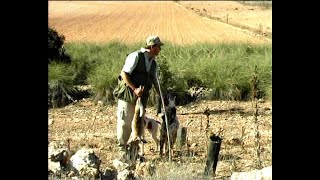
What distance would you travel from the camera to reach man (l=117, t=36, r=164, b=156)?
5.53 metres

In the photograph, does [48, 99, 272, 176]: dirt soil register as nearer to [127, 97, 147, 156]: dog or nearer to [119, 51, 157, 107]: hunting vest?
[127, 97, 147, 156]: dog

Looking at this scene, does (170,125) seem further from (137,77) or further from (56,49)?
(56,49)

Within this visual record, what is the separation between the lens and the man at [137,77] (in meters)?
5.53

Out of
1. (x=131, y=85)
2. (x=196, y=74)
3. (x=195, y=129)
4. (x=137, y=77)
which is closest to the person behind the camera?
(x=131, y=85)

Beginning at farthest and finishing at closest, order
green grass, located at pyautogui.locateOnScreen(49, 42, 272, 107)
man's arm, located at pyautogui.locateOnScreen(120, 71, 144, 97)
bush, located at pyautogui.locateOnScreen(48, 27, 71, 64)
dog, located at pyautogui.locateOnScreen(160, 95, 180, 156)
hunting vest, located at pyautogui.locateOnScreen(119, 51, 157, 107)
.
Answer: bush, located at pyautogui.locateOnScreen(48, 27, 71, 64), green grass, located at pyautogui.locateOnScreen(49, 42, 272, 107), dog, located at pyautogui.locateOnScreen(160, 95, 180, 156), hunting vest, located at pyautogui.locateOnScreen(119, 51, 157, 107), man's arm, located at pyautogui.locateOnScreen(120, 71, 144, 97)

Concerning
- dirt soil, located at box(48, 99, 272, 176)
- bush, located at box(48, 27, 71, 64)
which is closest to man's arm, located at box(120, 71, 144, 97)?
dirt soil, located at box(48, 99, 272, 176)

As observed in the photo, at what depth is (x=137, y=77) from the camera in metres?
5.61

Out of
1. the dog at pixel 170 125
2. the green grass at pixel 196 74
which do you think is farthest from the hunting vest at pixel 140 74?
the green grass at pixel 196 74

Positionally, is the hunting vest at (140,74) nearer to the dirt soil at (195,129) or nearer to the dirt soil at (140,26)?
the dirt soil at (195,129)

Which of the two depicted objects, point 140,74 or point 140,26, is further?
point 140,26

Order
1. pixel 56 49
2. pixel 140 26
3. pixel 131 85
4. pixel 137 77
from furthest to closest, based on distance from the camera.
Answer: pixel 140 26
pixel 56 49
pixel 137 77
pixel 131 85

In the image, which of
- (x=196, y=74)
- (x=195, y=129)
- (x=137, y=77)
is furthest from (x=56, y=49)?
(x=137, y=77)
